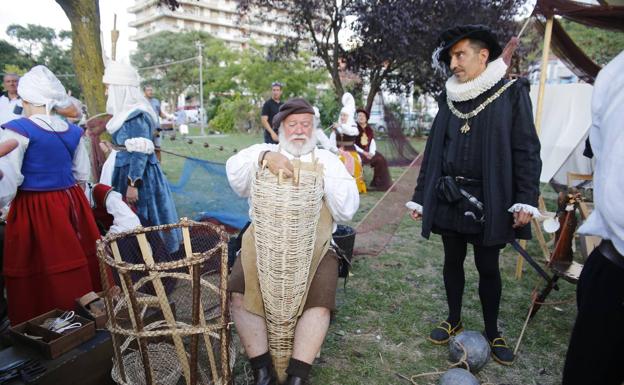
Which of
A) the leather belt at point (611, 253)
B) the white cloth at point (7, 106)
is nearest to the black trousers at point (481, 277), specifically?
the leather belt at point (611, 253)

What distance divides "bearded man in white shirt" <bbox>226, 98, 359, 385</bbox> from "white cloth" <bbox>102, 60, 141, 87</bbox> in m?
1.60

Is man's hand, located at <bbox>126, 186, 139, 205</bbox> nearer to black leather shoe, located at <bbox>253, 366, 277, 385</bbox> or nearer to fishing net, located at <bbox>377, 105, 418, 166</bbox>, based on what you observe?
black leather shoe, located at <bbox>253, 366, 277, 385</bbox>

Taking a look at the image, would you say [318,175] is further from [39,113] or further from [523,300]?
[523,300]

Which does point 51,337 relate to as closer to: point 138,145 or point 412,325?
point 138,145

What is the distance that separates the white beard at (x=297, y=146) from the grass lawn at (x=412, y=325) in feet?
4.41

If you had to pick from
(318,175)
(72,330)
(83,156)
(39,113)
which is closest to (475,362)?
(318,175)

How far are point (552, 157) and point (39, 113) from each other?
272 inches

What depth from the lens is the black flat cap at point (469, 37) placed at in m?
2.20

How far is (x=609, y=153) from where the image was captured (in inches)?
46.6

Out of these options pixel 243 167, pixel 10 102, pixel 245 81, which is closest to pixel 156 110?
pixel 10 102

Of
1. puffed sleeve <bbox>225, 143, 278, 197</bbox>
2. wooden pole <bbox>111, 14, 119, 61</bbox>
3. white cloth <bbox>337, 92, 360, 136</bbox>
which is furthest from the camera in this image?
white cloth <bbox>337, 92, 360, 136</bbox>

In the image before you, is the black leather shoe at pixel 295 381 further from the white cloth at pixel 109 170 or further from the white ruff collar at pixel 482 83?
the white cloth at pixel 109 170

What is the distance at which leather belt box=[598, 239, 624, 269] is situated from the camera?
4.14 ft

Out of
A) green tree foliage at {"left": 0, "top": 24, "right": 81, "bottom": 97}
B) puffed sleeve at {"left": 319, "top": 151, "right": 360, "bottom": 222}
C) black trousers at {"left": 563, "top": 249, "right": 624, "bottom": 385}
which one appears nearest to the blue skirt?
puffed sleeve at {"left": 319, "top": 151, "right": 360, "bottom": 222}
